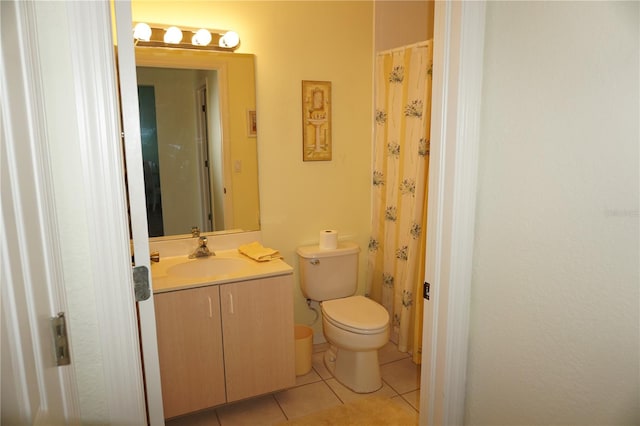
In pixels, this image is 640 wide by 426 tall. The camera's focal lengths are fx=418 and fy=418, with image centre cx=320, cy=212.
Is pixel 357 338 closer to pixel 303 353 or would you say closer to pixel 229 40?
pixel 303 353

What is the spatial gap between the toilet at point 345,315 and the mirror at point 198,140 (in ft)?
1.70

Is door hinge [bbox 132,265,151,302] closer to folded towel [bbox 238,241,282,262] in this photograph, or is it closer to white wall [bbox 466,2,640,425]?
white wall [bbox 466,2,640,425]

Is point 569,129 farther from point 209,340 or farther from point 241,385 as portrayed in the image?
point 241,385

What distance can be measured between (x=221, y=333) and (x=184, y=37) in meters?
1.60

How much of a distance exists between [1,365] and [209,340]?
1.50 m

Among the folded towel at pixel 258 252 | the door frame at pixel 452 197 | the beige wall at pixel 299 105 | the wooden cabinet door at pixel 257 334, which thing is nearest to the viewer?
the door frame at pixel 452 197

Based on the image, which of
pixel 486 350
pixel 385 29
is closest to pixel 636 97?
pixel 486 350

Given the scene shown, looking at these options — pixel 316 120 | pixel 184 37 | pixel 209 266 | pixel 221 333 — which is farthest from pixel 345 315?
pixel 184 37

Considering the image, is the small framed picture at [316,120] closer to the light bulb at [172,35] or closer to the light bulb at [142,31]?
the light bulb at [172,35]

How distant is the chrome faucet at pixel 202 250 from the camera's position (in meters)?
2.37

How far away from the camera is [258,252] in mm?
2383

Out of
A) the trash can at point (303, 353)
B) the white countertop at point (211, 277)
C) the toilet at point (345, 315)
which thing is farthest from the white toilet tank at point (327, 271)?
the white countertop at point (211, 277)

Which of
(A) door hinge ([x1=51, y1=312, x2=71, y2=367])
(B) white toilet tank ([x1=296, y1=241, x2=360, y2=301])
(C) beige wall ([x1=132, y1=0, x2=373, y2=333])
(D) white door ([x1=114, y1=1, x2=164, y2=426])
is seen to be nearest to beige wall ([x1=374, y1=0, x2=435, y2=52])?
(C) beige wall ([x1=132, y1=0, x2=373, y2=333])

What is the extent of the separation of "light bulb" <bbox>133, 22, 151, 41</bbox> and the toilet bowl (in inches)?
71.0
